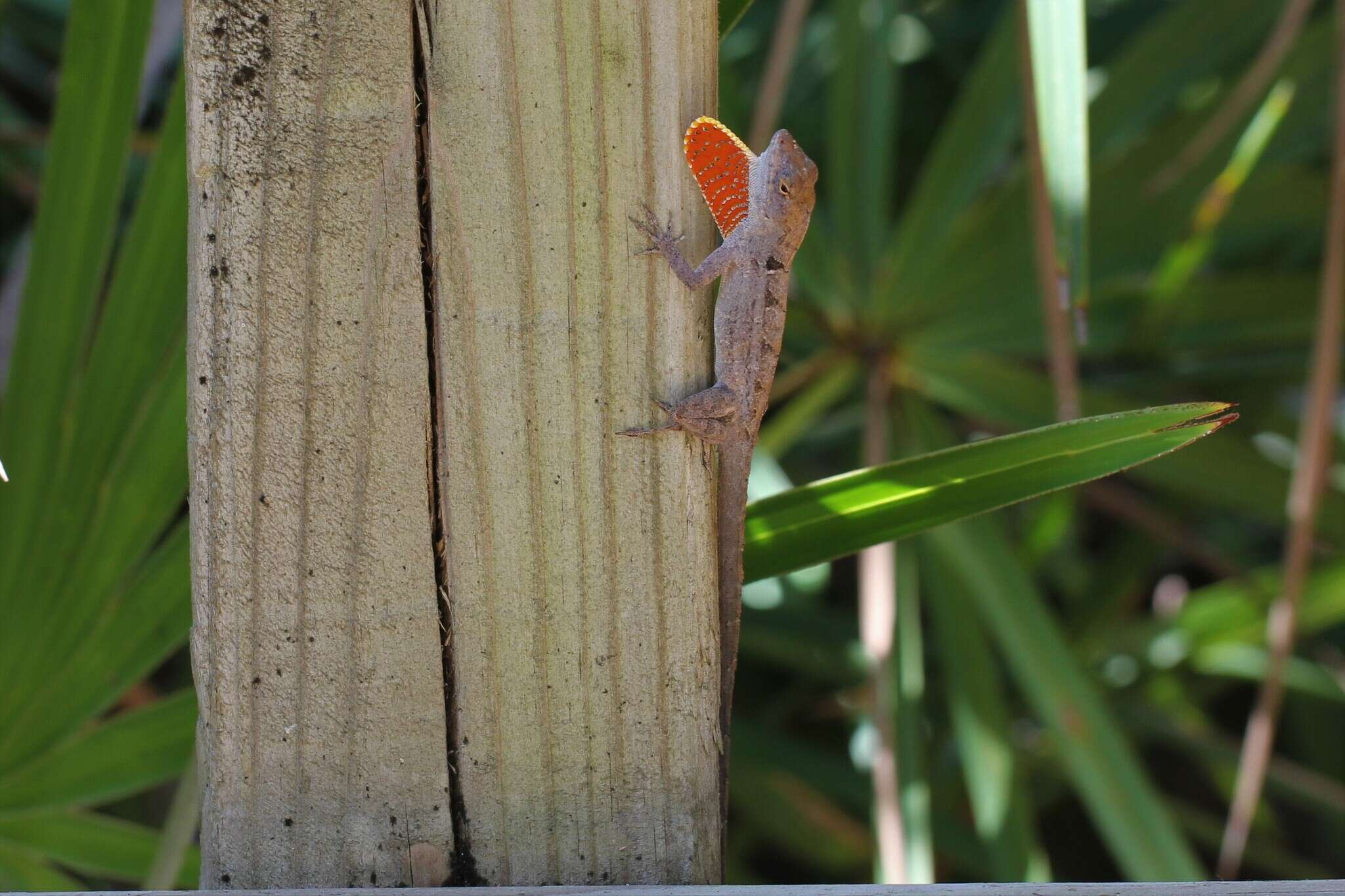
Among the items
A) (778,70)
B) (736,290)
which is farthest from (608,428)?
(778,70)

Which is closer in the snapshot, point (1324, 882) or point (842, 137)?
point (1324, 882)

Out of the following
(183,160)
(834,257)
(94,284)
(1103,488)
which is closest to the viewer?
(183,160)

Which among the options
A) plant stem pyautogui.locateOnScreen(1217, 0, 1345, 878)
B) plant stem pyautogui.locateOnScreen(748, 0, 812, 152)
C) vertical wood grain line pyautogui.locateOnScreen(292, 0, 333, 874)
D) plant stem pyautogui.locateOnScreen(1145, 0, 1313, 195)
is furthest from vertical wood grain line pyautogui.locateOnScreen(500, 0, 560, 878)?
plant stem pyautogui.locateOnScreen(1145, 0, 1313, 195)

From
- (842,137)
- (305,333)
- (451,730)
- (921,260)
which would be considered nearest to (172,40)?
(842,137)

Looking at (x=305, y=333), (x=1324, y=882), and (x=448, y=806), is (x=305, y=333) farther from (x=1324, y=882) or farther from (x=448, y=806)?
(x=1324, y=882)

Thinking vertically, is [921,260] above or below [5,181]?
below

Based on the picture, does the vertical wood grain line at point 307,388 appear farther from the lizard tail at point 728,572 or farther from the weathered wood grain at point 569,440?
the lizard tail at point 728,572
